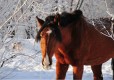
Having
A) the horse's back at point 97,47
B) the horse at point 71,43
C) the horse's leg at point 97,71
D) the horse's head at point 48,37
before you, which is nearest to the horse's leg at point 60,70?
the horse at point 71,43

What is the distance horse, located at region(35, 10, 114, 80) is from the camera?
346 centimetres

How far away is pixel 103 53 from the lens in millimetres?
4680

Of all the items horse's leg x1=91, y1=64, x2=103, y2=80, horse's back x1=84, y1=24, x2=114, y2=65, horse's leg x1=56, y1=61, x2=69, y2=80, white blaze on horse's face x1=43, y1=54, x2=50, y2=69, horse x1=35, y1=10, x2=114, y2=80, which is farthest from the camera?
horse's leg x1=91, y1=64, x2=103, y2=80

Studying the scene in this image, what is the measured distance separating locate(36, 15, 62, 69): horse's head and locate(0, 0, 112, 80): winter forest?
0.21 m

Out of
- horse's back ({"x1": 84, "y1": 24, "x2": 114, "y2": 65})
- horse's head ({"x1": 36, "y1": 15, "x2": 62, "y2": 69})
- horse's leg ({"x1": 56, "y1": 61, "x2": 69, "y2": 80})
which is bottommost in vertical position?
A: horse's leg ({"x1": 56, "y1": 61, "x2": 69, "y2": 80})

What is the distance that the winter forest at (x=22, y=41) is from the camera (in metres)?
3.74

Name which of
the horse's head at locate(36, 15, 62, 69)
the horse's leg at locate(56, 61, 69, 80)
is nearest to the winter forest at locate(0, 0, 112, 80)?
the horse's head at locate(36, 15, 62, 69)

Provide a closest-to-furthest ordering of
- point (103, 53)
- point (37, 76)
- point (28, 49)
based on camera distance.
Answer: point (103, 53) → point (37, 76) → point (28, 49)

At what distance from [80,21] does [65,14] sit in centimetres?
27

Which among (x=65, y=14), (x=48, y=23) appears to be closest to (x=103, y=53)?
(x=65, y=14)

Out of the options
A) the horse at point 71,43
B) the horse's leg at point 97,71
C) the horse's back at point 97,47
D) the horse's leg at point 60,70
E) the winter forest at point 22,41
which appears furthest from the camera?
the horse's leg at point 97,71

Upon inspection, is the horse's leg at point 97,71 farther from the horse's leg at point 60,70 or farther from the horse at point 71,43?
the horse's leg at point 60,70

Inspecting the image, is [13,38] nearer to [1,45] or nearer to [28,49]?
[1,45]

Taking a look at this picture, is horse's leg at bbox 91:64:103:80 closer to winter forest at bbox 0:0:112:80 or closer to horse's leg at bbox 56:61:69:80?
winter forest at bbox 0:0:112:80
